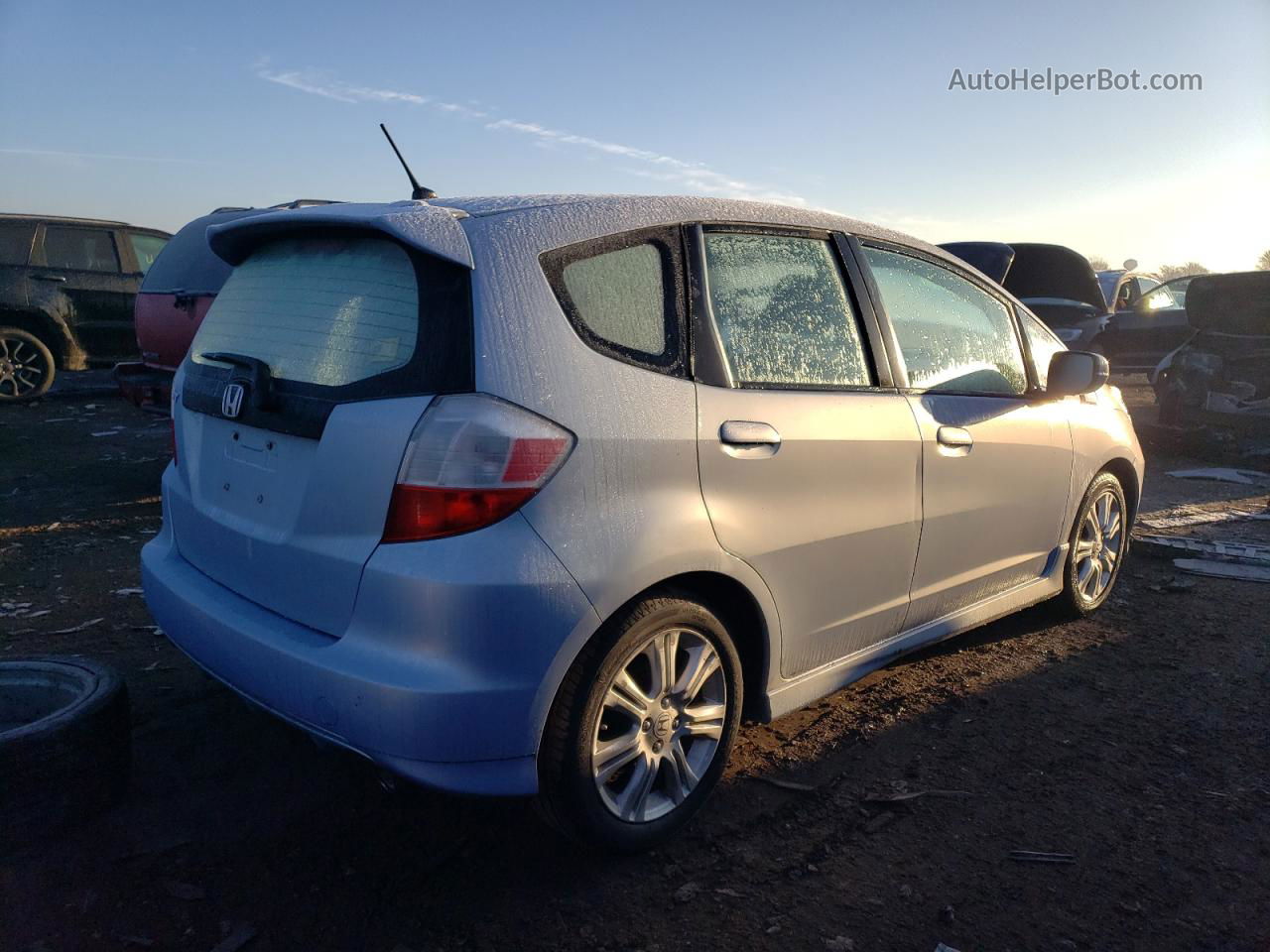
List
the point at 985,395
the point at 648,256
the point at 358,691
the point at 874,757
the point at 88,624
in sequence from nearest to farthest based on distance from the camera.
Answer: the point at 358,691
the point at 648,256
the point at 874,757
the point at 985,395
the point at 88,624

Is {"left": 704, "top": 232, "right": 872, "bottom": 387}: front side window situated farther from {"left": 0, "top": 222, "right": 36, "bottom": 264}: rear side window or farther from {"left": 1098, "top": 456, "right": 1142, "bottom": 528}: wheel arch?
{"left": 0, "top": 222, "right": 36, "bottom": 264}: rear side window

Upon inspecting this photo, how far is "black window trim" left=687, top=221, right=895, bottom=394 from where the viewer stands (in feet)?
9.16

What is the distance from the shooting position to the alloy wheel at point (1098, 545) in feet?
15.3

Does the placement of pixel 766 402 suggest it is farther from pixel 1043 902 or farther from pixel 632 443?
pixel 1043 902

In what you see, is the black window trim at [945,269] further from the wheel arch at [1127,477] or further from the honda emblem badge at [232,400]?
the honda emblem badge at [232,400]

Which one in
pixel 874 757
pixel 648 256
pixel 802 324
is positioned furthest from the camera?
pixel 874 757

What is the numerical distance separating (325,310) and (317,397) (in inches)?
10.8

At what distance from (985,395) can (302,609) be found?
8.50 ft

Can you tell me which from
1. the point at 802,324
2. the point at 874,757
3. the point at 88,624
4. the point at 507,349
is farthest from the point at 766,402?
the point at 88,624

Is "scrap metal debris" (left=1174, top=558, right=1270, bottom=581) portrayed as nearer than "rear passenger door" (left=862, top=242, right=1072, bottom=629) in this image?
No

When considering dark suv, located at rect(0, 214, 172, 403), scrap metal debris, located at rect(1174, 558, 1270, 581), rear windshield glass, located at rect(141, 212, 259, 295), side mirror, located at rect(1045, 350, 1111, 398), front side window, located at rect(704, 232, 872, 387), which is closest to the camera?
front side window, located at rect(704, 232, 872, 387)

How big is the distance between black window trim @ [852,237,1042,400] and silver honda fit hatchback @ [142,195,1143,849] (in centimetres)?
2

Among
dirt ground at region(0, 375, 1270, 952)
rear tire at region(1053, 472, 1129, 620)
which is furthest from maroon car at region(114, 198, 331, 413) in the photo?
rear tire at region(1053, 472, 1129, 620)

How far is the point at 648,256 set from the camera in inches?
109
